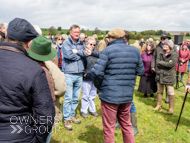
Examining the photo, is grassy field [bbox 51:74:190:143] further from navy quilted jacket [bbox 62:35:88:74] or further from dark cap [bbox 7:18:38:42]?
dark cap [bbox 7:18:38:42]

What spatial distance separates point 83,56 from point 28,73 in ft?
8.70

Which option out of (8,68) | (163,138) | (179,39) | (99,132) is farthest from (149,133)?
(179,39)

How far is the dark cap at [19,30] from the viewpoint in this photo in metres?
1.71

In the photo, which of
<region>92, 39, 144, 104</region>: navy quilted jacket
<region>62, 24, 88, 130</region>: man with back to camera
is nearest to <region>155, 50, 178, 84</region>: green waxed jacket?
<region>62, 24, 88, 130</region>: man with back to camera

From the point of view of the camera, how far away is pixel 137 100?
22.6 feet

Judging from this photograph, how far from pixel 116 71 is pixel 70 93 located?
187 cm

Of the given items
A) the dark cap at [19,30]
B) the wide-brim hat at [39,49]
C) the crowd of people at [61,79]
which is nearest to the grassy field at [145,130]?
the crowd of people at [61,79]

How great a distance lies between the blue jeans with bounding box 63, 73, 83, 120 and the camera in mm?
4281

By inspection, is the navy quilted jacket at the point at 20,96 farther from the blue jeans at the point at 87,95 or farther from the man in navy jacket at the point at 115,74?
the blue jeans at the point at 87,95

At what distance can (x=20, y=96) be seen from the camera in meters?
1.63

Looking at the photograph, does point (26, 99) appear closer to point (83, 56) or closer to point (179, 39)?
point (83, 56)

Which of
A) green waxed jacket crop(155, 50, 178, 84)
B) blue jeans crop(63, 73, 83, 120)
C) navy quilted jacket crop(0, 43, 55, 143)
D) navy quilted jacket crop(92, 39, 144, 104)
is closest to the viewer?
navy quilted jacket crop(0, 43, 55, 143)

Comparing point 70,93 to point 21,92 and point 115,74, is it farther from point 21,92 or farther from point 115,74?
point 21,92

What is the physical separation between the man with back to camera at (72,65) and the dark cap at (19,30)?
2.30 meters
